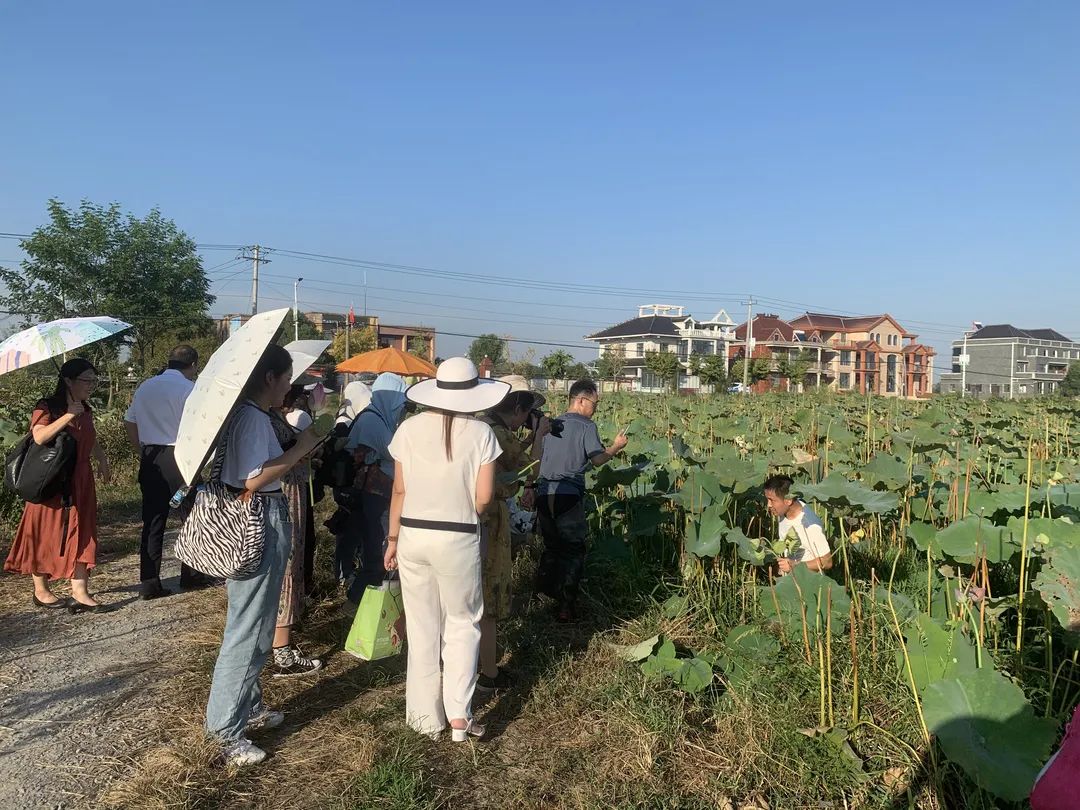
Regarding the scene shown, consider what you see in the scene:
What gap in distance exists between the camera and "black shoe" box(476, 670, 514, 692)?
3479 mm

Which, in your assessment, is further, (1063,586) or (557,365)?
(557,365)

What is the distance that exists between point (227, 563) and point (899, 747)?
8.65ft

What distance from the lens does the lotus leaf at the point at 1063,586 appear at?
2.26 metres

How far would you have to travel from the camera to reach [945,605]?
342 centimetres

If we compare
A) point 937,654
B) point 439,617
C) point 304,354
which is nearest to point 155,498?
point 304,354

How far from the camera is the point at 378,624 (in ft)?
10.7

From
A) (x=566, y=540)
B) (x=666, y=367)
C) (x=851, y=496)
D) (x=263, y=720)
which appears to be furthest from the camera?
(x=666, y=367)

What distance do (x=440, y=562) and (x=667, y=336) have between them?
6757 centimetres

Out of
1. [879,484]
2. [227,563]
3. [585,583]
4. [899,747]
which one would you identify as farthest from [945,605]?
[227,563]

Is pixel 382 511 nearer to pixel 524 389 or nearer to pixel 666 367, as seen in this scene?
pixel 524 389

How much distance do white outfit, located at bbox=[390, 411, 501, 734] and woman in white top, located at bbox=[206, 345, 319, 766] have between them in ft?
1.46

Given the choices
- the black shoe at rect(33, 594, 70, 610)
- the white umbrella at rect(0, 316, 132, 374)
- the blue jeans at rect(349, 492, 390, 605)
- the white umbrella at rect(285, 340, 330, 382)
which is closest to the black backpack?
the white umbrella at rect(0, 316, 132, 374)

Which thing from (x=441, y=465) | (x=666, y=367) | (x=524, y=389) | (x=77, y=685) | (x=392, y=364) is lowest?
(x=77, y=685)

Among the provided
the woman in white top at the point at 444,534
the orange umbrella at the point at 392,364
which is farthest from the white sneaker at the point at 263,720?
the orange umbrella at the point at 392,364
